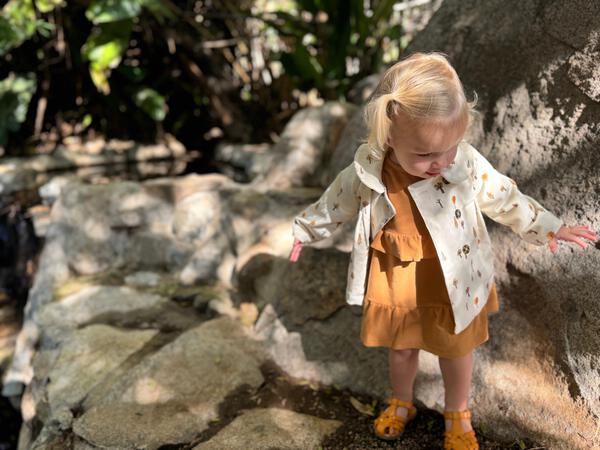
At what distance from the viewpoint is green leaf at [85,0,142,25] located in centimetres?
475

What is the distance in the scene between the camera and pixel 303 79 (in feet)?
17.9

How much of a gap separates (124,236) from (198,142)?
11.5ft

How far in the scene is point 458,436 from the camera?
1.79 m

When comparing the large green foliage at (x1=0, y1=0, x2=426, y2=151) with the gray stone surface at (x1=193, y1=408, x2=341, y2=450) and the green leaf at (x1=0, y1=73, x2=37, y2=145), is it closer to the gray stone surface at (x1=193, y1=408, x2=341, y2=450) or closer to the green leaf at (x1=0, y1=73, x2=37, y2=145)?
the green leaf at (x1=0, y1=73, x2=37, y2=145)

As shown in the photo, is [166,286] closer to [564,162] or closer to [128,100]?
[564,162]

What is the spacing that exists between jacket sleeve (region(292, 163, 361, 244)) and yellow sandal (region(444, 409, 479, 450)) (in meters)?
0.75

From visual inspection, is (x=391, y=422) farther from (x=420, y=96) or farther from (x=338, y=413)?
(x=420, y=96)

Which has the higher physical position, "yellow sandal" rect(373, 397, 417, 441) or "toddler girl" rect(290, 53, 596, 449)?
"toddler girl" rect(290, 53, 596, 449)

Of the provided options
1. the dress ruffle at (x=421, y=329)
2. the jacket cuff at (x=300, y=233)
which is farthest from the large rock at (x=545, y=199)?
the jacket cuff at (x=300, y=233)

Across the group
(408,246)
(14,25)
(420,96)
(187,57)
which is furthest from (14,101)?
(420,96)

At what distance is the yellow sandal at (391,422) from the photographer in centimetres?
188

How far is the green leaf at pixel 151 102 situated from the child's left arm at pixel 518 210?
16.1 ft

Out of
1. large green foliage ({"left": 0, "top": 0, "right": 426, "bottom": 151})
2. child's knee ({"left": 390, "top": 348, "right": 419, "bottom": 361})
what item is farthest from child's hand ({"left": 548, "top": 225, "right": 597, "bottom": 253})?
large green foliage ({"left": 0, "top": 0, "right": 426, "bottom": 151})

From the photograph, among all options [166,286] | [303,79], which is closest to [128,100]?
[303,79]
